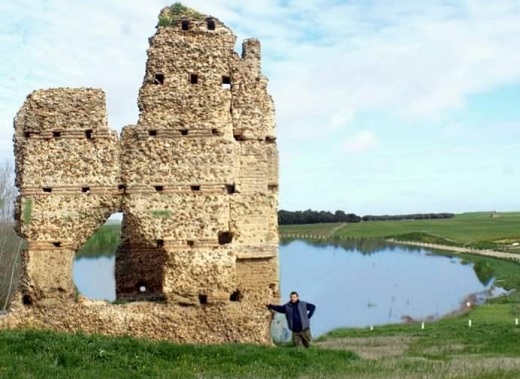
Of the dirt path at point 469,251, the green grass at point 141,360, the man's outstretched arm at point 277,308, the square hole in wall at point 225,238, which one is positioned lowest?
the dirt path at point 469,251

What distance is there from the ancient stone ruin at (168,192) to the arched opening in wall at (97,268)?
8.35 m

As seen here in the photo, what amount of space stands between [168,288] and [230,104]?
Answer: 3.14 meters

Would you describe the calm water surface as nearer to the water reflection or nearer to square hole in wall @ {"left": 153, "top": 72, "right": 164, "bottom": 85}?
the water reflection

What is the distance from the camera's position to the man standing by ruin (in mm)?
11234

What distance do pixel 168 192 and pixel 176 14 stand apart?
2.99 m

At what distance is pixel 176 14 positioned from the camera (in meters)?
12.2

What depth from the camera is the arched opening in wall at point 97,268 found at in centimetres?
2842

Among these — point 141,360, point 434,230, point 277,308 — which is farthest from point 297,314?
point 434,230

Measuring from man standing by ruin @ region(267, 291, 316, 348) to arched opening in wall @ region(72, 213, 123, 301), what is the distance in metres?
9.43

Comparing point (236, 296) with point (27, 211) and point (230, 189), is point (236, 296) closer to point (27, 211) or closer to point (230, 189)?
point (230, 189)

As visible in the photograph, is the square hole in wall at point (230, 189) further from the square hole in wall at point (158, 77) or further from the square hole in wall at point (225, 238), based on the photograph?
the square hole in wall at point (158, 77)

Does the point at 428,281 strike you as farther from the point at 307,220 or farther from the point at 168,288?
the point at 307,220

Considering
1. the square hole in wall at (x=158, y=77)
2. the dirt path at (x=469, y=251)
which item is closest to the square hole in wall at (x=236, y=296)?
the square hole in wall at (x=158, y=77)

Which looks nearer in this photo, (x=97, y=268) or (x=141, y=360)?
(x=141, y=360)
